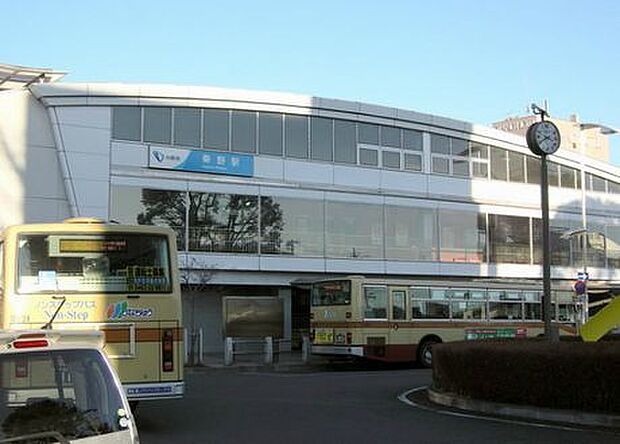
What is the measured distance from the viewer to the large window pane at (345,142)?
38000 mm

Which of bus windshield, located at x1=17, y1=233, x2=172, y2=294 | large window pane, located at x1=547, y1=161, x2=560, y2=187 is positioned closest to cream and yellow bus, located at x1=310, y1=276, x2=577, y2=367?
bus windshield, located at x1=17, y1=233, x2=172, y2=294

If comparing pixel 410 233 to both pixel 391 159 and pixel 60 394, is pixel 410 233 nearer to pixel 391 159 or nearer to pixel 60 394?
pixel 391 159

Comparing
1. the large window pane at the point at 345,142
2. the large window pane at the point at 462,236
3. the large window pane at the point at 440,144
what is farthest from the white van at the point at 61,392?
the large window pane at the point at 440,144

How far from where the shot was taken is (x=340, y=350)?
25.1m

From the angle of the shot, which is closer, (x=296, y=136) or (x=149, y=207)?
(x=149, y=207)

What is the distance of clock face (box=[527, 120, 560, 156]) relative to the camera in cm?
1738

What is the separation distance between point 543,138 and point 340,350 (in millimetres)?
10544

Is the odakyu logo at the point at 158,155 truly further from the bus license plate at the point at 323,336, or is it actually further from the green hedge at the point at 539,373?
the green hedge at the point at 539,373

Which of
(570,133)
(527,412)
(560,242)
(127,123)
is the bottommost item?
(527,412)

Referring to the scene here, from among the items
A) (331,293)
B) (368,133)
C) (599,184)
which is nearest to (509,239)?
(599,184)

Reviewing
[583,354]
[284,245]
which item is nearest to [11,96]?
[284,245]

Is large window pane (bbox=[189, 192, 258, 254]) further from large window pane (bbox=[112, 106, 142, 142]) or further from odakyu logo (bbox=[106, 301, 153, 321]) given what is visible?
odakyu logo (bbox=[106, 301, 153, 321])

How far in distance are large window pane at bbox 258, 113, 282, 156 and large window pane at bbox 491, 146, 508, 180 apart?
1315cm

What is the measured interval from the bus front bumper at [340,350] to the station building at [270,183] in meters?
7.57
